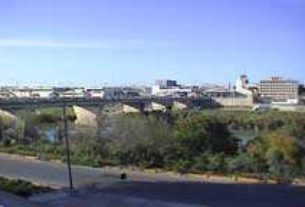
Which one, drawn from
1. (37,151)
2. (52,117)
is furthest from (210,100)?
(37,151)

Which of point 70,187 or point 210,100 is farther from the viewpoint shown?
point 210,100

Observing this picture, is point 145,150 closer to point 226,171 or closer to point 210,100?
point 226,171

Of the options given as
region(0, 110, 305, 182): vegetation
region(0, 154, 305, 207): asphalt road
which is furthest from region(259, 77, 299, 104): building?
region(0, 154, 305, 207): asphalt road

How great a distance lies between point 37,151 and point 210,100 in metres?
97.2

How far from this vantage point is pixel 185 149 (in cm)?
4128

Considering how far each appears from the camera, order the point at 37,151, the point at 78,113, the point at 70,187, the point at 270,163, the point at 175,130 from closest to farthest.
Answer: the point at 70,187 < the point at 270,163 < the point at 175,130 < the point at 37,151 < the point at 78,113

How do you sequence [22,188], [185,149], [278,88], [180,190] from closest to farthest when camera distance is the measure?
[180,190], [22,188], [185,149], [278,88]

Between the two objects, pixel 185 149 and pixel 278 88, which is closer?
pixel 185 149

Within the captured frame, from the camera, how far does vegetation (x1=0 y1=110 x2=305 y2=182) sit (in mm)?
36312

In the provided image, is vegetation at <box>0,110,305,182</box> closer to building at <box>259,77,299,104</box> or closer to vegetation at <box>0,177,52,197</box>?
vegetation at <box>0,177,52,197</box>

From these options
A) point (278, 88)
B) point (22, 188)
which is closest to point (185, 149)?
point (22, 188)

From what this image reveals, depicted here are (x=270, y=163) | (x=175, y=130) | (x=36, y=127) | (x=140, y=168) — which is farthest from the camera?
(x=36, y=127)

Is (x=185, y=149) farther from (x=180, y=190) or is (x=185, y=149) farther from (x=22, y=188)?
(x=22, y=188)

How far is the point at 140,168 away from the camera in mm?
38594
